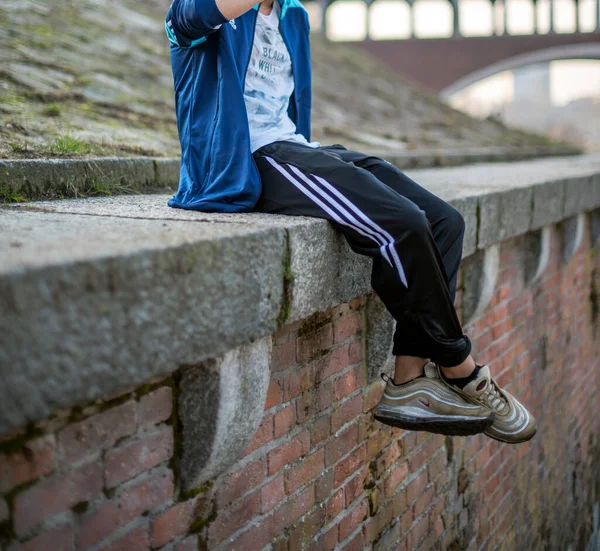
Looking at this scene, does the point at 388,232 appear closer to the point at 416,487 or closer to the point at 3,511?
the point at 3,511

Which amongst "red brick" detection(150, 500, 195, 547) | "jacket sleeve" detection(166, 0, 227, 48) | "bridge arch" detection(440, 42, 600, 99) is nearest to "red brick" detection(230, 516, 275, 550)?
"red brick" detection(150, 500, 195, 547)

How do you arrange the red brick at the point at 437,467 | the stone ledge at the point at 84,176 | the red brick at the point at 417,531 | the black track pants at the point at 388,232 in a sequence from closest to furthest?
the black track pants at the point at 388,232
the stone ledge at the point at 84,176
the red brick at the point at 417,531
the red brick at the point at 437,467

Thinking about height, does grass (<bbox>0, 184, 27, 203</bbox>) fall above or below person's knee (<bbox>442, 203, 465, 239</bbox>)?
above

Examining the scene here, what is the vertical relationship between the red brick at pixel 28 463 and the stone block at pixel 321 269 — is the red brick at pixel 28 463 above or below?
below

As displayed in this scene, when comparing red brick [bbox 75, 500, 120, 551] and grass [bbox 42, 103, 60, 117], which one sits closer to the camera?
red brick [bbox 75, 500, 120, 551]

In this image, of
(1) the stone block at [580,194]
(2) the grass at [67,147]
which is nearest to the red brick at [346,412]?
(2) the grass at [67,147]

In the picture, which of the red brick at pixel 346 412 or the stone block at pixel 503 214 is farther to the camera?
the stone block at pixel 503 214

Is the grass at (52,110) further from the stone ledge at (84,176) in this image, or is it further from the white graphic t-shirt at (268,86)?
the white graphic t-shirt at (268,86)

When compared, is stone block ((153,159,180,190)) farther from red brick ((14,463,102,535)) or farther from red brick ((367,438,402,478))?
red brick ((14,463,102,535))

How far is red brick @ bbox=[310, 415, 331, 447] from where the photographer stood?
2.24 m

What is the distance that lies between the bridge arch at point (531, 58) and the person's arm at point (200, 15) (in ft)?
66.4

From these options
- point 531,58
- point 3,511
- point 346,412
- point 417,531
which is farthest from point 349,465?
point 531,58

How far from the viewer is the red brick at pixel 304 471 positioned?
7.00ft

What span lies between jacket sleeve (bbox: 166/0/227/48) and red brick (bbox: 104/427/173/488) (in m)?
1.10
